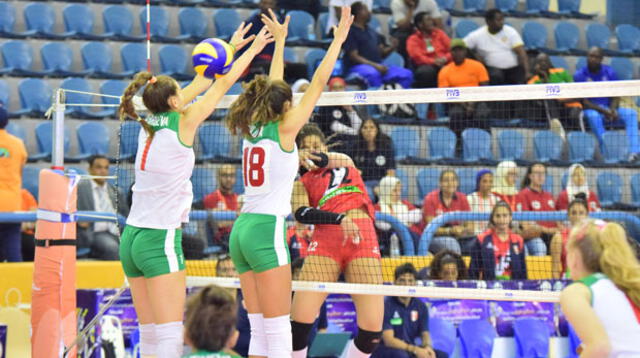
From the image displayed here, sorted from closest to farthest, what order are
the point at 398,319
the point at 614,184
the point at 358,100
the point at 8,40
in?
1. the point at 358,100
2. the point at 398,319
3. the point at 614,184
4. the point at 8,40

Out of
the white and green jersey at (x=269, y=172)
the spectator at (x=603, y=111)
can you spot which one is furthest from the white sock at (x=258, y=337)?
the spectator at (x=603, y=111)

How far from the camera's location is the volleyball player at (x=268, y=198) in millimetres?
6082

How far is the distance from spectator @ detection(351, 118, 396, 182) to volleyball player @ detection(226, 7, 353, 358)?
3.60 meters

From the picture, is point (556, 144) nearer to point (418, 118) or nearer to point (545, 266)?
point (418, 118)

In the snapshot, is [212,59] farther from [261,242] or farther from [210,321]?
[210,321]

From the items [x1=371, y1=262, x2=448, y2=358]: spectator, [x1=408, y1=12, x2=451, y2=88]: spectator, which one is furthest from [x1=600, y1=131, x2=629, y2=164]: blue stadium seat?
[x1=371, y1=262, x2=448, y2=358]: spectator

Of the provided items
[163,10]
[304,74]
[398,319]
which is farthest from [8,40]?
[398,319]

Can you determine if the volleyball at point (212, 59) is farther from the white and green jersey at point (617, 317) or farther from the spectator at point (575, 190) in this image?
the spectator at point (575, 190)

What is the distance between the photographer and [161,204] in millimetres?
6211

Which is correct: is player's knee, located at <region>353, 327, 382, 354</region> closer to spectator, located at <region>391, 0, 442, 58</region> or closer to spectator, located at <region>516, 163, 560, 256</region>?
spectator, located at <region>516, 163, 560, 256</region>

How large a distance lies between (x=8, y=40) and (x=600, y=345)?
37.8ft

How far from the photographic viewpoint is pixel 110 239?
33.0ft

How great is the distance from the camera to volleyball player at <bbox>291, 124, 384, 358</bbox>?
6.79 meters

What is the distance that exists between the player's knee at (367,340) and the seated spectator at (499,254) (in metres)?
2.39
